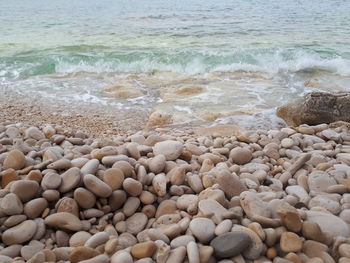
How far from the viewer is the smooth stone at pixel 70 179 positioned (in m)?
1.94

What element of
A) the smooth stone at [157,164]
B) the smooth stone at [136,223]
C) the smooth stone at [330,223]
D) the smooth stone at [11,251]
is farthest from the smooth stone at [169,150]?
the smooth stone at [11,251]

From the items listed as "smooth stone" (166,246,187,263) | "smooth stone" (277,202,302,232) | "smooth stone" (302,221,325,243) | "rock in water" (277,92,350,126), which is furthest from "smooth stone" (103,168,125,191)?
"rock in water" (277,92,350,126)

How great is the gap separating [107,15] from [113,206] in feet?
52.9

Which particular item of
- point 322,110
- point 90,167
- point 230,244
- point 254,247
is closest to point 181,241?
point 230,244

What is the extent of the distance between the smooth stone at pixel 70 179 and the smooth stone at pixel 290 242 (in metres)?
1.19

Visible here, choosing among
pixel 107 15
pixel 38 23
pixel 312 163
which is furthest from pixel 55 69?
pixel 107 15

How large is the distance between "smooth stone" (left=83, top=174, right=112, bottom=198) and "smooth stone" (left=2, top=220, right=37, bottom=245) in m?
0.36

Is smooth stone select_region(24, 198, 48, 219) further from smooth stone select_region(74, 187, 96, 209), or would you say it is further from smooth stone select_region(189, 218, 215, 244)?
smooth stone select_region(189, 218, 215, 244)

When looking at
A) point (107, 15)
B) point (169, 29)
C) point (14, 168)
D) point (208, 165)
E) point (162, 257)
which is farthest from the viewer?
point (107, 15)

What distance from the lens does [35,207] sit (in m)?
1.82

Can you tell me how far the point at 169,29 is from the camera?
12133 mm

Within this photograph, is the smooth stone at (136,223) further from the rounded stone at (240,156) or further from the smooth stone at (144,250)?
the rounded stone at (240,156)

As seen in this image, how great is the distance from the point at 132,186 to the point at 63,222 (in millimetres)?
450

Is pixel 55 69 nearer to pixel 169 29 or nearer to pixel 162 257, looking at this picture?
pixel 169 29
